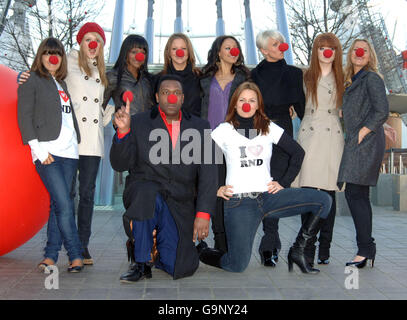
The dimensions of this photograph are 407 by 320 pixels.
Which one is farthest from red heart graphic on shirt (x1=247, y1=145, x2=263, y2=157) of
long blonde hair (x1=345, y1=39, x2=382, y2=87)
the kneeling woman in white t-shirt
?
long blonde hair (x1=345, y1=39, x2=382, y2=87)

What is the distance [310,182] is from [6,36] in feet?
48.1

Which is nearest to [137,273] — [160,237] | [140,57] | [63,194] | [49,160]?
[160,237]

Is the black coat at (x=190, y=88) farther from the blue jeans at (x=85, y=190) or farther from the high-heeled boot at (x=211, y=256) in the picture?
the high-heeled boot at (x=211, y=256)

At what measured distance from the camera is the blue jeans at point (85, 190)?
15.8 ft

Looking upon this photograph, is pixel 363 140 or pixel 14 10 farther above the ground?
pixel 14 10

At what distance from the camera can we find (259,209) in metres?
4.39

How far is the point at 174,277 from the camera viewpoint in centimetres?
419

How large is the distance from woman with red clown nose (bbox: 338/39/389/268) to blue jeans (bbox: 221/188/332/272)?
56 cm

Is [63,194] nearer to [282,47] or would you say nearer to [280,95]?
[280,95]

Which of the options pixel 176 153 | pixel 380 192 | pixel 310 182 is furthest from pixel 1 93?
pixel 380 192

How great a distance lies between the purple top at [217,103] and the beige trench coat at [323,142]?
0.76 meters

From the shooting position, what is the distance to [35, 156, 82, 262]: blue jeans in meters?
4.43
